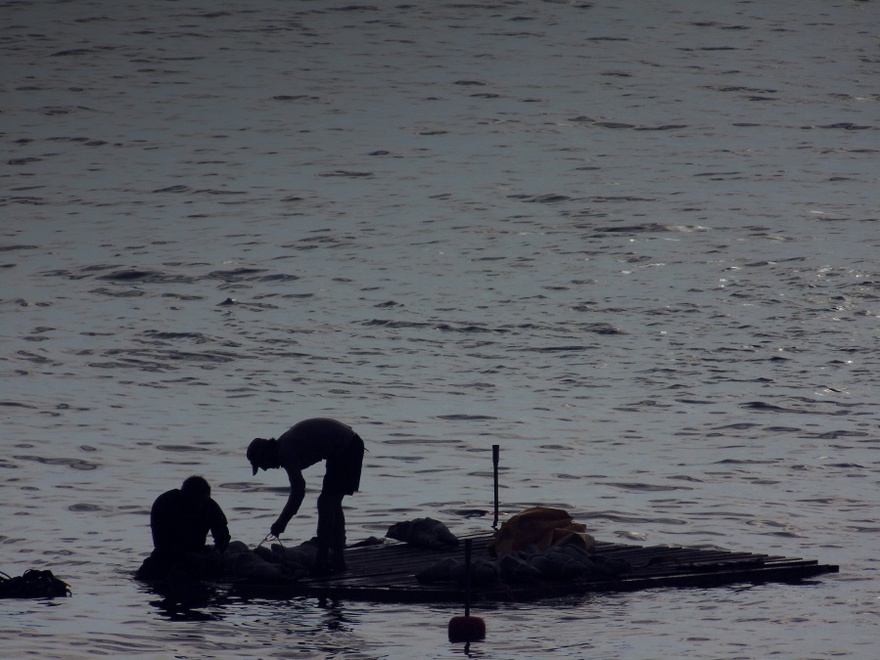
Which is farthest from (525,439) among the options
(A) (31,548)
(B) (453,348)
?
(A) (31,548)

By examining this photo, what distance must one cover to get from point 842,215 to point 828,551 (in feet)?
111

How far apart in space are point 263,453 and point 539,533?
3521 mm

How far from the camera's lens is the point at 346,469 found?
50.5 feet

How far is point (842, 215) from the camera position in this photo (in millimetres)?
54562

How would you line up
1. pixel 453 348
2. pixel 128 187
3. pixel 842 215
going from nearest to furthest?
pixel 453 348 < pixel 842 215 < pixel 128 187

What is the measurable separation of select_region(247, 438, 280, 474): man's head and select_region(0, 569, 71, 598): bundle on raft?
3349mm

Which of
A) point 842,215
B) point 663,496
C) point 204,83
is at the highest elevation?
point 204,83

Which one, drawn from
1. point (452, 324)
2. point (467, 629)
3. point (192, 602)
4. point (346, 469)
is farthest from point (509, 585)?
point (452, 324)

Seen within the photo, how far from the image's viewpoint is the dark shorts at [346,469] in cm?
1538

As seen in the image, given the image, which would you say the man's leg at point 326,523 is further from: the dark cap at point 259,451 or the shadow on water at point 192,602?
the shadow on water at point 192,602

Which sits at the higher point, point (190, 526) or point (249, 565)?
point (190, 526)

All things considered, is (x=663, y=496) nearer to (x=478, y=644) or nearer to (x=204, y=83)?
(x=478, y=644)

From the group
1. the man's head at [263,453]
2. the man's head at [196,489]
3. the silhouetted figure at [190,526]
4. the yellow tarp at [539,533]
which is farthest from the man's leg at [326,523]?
the yellow tarp at [539,533]

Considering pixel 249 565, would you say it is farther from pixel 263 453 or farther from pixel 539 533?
pixel 539 533
